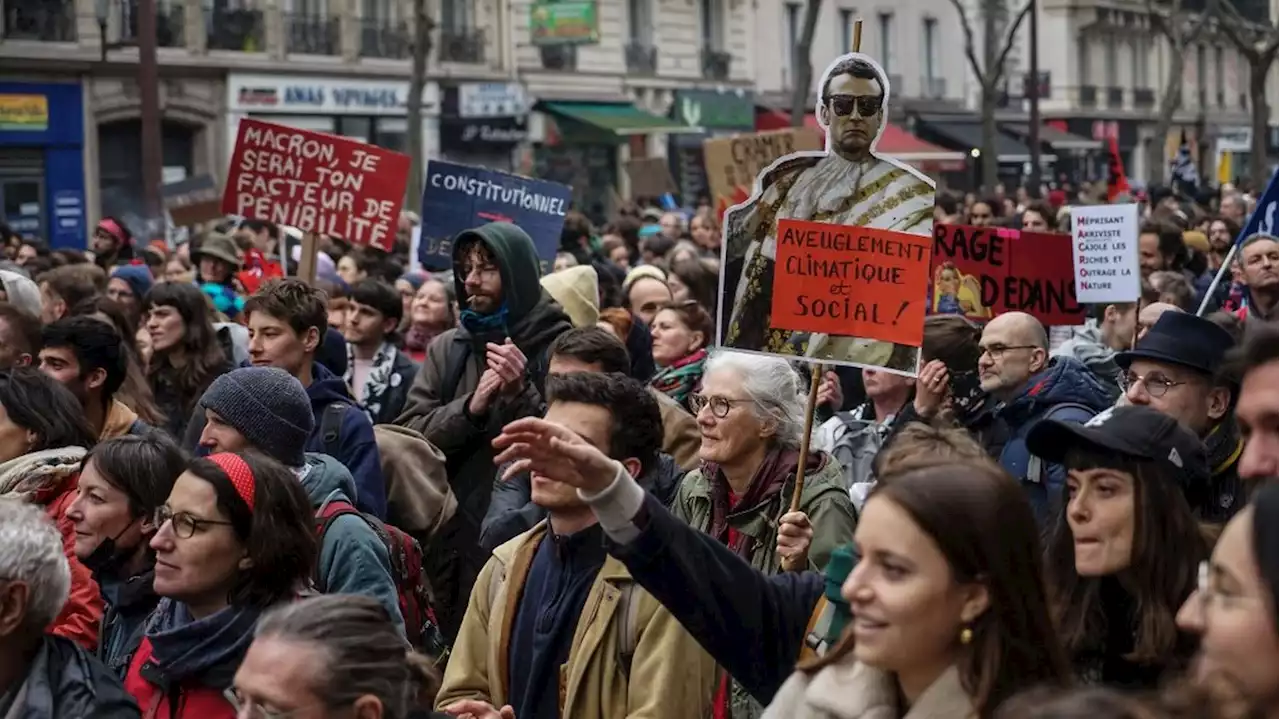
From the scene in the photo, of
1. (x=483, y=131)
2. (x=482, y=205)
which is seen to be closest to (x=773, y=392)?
(x=482, y=205)

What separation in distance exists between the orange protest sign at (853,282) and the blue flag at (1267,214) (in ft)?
14.8

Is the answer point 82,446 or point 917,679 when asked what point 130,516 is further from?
point 917,679

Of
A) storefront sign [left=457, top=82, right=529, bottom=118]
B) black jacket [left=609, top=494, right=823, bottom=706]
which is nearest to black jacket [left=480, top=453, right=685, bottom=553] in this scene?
black jacket [left=609, top=494, right=823, bottom=706]

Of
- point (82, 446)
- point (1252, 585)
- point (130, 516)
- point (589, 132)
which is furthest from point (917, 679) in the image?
point (589, 132)

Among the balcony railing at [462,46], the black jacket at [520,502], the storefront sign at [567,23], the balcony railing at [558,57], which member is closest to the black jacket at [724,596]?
the black jacket at [520,502]

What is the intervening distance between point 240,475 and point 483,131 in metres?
33.2

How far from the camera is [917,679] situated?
124 inches

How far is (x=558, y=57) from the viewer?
130 ft

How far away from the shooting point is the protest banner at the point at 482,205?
11.8 meters

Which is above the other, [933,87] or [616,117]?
[933,87]

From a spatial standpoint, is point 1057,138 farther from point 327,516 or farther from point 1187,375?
point 327,516

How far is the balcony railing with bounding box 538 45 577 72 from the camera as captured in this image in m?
39.3

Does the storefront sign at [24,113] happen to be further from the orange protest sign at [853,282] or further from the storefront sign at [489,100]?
the orange protest sign at [853,282]

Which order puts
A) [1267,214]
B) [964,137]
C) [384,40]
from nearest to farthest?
[1267,214]
[384,40]
[964,137]
